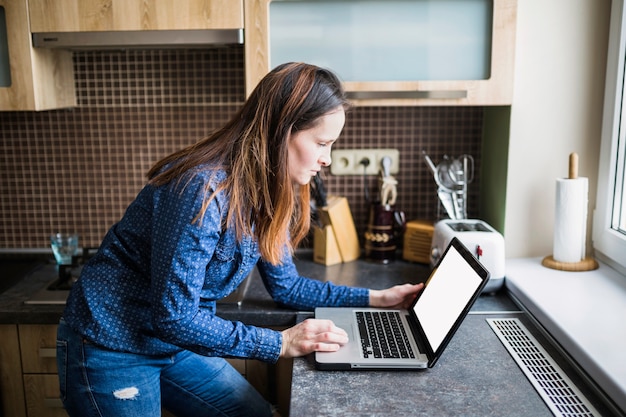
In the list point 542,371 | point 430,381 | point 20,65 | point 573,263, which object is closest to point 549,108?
point 573,263

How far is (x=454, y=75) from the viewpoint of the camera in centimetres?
199

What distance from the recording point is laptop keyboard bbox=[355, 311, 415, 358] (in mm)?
1465

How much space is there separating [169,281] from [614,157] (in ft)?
4.47

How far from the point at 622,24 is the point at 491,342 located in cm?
Result: 101

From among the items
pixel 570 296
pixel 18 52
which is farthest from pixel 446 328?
pixel 18 52

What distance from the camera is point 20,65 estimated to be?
1.96 meters


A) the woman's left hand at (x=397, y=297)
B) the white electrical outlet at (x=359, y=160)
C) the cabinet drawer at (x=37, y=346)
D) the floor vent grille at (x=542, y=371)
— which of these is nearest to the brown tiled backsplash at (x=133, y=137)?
the white electrical outlet at (x=359, y=160)

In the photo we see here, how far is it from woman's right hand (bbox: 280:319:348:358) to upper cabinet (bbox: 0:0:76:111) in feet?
3.63

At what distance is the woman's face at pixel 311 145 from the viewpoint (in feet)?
4.66

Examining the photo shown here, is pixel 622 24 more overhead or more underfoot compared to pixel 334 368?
more overhead

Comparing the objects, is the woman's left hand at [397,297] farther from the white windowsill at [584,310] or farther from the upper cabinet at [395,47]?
the upper cabinet at [395,47]

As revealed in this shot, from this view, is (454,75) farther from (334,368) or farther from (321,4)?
(334,368)

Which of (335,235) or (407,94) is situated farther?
(335,235)

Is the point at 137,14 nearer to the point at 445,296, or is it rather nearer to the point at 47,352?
the point at 47,352
